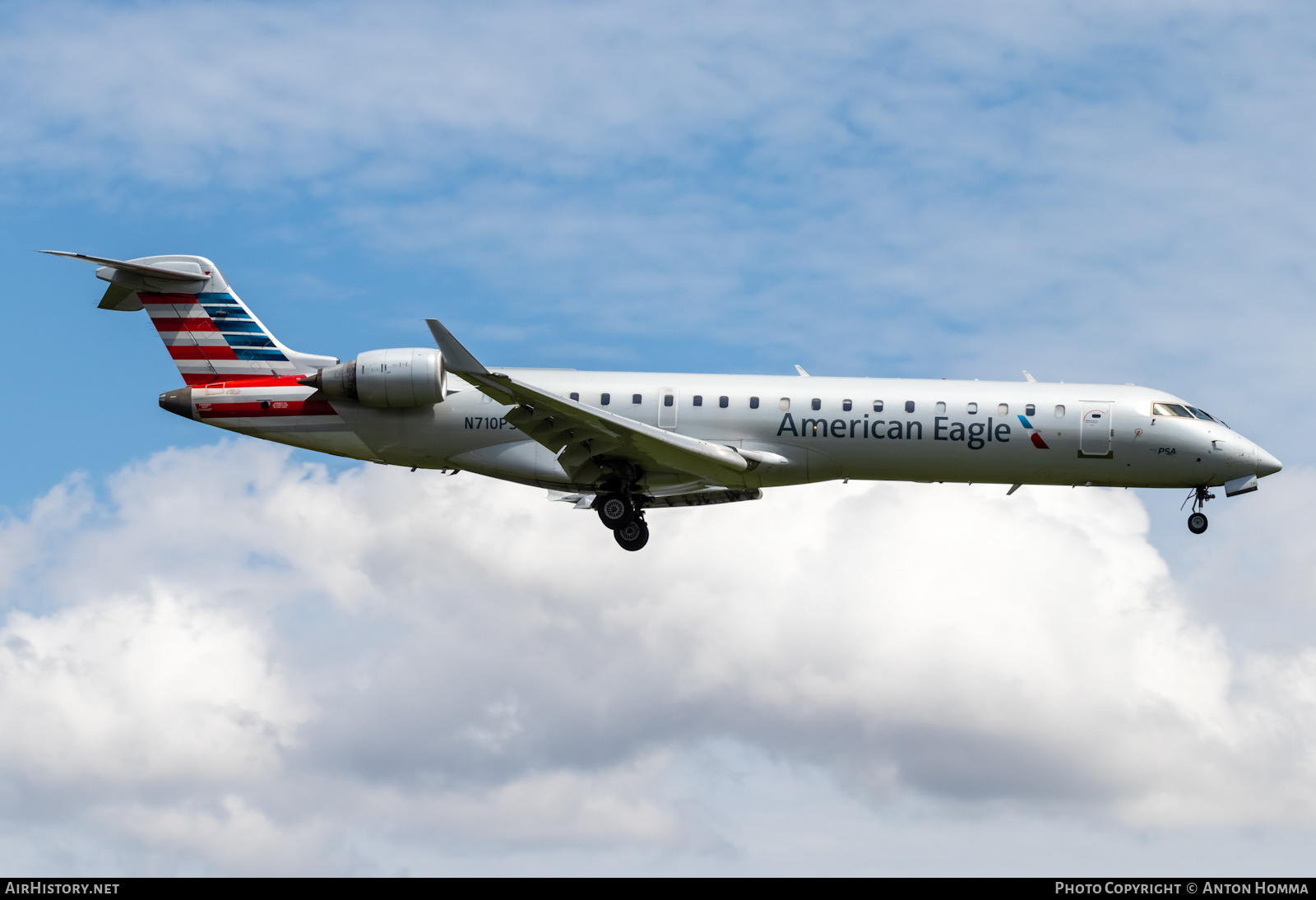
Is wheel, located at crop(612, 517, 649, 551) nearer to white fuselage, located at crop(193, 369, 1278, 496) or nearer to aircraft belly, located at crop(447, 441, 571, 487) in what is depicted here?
white fuselage, located at crop(193, 369, 1278, 496)

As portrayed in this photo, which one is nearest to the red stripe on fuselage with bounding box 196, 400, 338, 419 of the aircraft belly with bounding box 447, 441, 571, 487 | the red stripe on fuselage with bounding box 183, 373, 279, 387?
the red stripe on fuselage with bounding box 183, 373, 279, 387

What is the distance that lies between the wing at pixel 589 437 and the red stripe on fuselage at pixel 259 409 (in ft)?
17.7

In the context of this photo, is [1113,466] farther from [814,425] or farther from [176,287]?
[176,287]

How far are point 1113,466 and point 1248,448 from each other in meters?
3.27

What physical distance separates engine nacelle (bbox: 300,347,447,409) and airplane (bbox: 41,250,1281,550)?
4 centimetres

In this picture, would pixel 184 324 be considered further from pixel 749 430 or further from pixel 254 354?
pixel 749 430

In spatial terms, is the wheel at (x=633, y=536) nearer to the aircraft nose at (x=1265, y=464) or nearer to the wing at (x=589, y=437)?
the wing at (x=589, y=437)

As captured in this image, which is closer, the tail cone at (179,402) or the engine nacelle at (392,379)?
the engine nacelle at (392,379)

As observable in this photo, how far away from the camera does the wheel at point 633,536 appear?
107ft

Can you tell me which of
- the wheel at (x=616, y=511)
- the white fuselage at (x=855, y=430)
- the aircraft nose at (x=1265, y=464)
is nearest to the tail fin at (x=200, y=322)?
the white fuselage at (x=855, y=430)

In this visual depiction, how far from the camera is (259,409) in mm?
33344

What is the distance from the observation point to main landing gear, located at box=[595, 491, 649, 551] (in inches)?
1283
